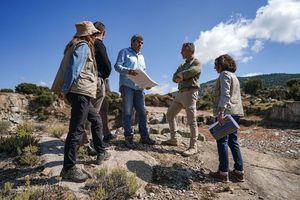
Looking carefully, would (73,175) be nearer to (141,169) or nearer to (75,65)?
(141,169)

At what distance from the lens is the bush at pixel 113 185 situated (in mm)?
3942

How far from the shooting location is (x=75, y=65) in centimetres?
404

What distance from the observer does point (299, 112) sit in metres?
21.2

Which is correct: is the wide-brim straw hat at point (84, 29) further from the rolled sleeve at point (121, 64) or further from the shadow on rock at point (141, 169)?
the shadow on rock at point (141, 169)

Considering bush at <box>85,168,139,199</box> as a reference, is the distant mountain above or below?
above

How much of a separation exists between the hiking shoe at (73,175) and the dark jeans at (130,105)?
1.74 meters

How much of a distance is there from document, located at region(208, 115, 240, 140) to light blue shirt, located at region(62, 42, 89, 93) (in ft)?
6.94

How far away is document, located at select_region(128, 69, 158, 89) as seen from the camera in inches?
216

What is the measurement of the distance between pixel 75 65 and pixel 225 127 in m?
2.37

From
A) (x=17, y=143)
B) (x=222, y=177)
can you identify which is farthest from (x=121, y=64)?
(x=222, y=177)

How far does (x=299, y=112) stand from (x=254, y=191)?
1822 cm

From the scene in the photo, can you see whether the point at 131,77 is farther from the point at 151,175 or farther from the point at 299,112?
the point at 299,112

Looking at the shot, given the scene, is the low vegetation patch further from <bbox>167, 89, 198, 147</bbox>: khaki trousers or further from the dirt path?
<bbox>167, 89, 198, 147</bbox>: khaki trousers

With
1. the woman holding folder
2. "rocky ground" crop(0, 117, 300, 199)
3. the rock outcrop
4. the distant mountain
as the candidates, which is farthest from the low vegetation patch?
the distant mountain
